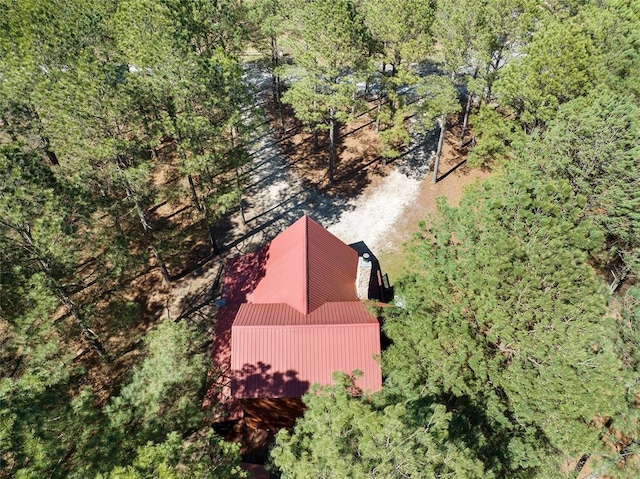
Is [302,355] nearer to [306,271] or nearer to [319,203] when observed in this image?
[306,271]

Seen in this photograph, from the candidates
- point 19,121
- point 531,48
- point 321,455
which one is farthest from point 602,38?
point 19,121

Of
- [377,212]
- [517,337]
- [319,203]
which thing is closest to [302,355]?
[517,337]

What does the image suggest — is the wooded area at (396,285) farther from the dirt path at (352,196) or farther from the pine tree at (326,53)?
the dirt path at (352,196)

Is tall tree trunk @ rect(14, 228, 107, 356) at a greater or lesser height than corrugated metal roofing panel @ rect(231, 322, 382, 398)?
greater

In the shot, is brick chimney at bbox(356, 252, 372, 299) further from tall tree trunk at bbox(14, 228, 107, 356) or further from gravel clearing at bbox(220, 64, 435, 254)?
tall tree trunk at bbox(14, 228, 107, 356)

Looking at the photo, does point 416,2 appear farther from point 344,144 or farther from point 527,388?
point 527,388

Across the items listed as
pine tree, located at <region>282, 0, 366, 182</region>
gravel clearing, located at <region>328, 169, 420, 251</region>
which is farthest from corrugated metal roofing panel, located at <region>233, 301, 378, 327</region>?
pine tree, located at <region>282, 0, 366, 182</region>
